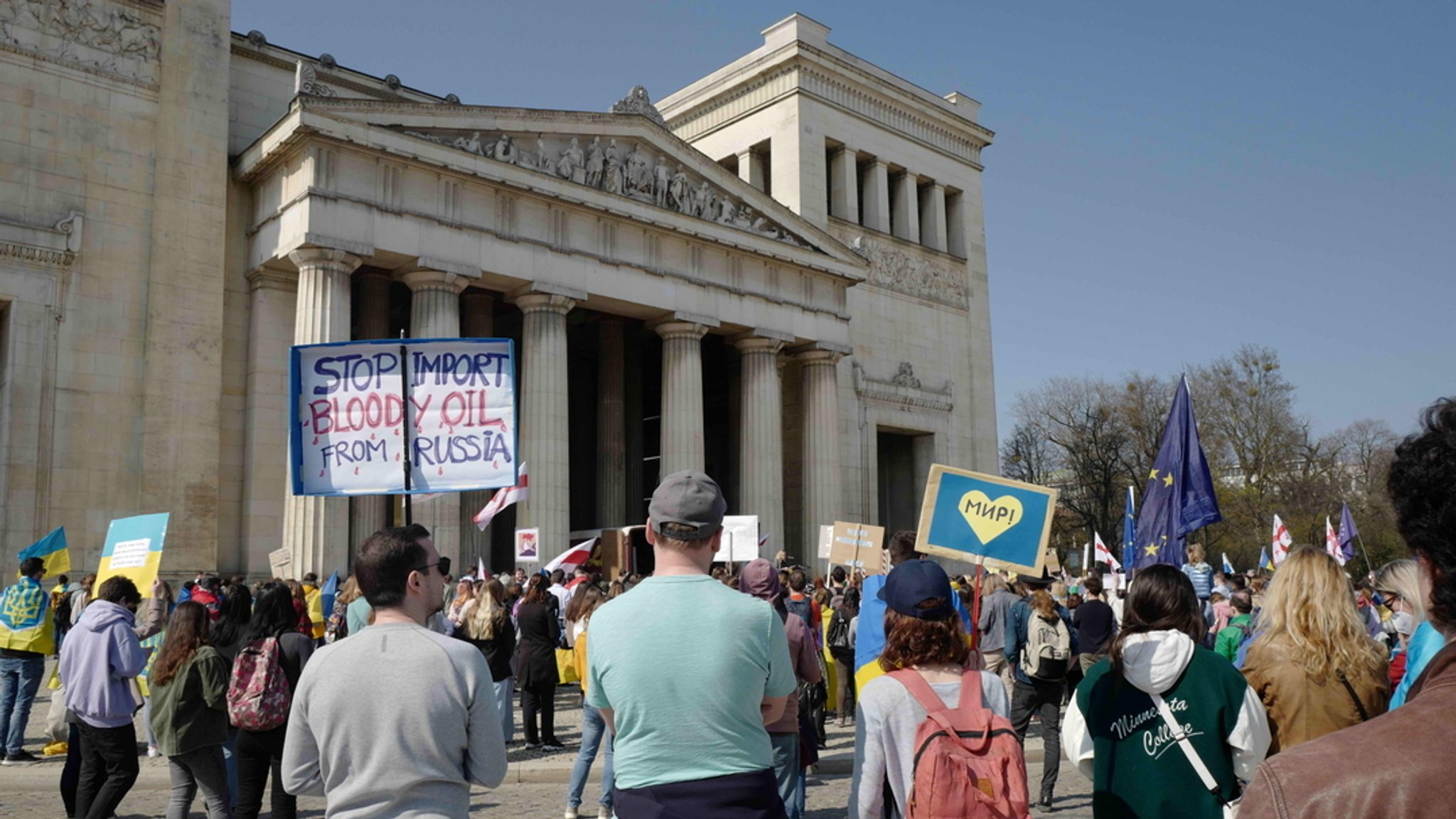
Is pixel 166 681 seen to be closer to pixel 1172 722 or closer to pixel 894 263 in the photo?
pixel 1172 722

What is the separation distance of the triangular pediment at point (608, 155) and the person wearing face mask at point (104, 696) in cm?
1899

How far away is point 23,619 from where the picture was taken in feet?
39.3

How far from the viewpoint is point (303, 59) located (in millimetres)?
30500

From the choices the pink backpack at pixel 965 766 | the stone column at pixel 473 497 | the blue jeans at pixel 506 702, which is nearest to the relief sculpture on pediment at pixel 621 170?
the stone column at pixel 473 497

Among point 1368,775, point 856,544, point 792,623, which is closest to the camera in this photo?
point 1368,775

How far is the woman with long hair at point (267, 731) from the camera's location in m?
6.85

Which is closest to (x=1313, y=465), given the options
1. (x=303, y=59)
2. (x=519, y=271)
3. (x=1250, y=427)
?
(x=1250, y=427)

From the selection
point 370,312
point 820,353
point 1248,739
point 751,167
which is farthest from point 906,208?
point 1248,739

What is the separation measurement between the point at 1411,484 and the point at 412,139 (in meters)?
27.3

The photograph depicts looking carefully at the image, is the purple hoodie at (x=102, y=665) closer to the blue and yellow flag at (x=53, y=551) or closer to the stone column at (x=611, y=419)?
the blue and yellow flag at (x=53, y=551)

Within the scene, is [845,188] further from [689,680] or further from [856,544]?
[689,680]

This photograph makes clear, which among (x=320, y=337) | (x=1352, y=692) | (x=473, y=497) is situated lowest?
(x=1352, y=692)

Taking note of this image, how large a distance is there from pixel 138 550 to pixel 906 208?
37178 mm

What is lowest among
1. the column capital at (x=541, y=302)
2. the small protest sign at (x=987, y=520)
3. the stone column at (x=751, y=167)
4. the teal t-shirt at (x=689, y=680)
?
the teal t-shirt at (x=689, y=680)
